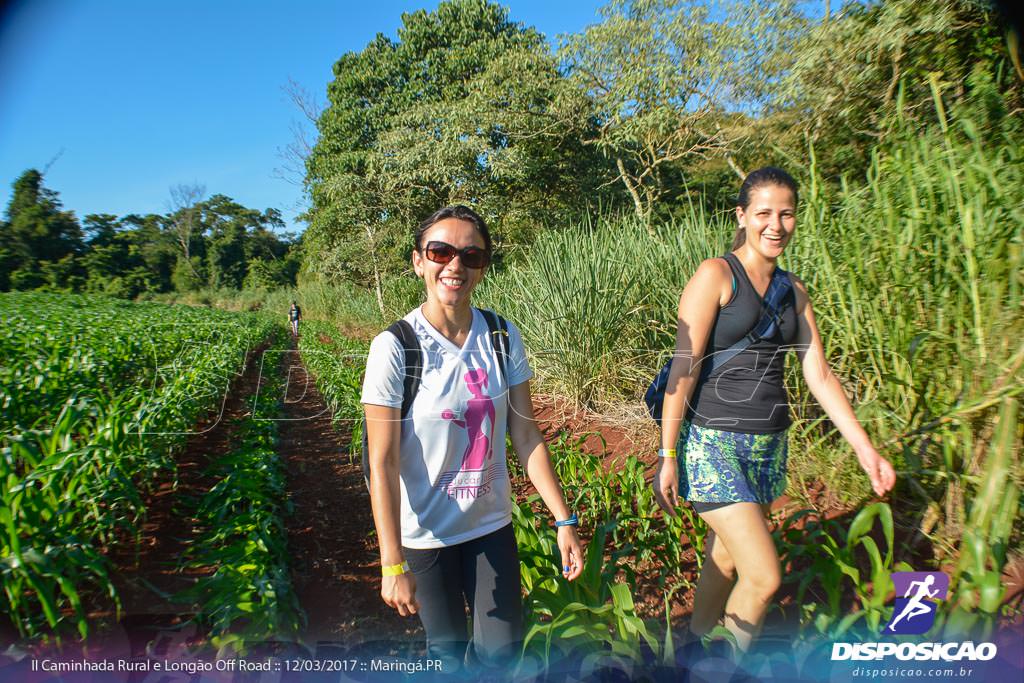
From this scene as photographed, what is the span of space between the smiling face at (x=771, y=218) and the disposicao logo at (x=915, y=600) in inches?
46.2

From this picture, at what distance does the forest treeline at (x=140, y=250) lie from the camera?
35906mm

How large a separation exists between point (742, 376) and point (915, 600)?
0.93 m

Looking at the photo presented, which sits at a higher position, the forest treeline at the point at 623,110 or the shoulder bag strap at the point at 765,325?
the forest treeline at the point at 623,110

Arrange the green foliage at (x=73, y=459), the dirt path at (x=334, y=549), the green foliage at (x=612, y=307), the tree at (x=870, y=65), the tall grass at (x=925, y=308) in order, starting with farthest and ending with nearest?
1. the tree at (x=870, y=65)
2. the green foliage at (x=612, y=307)
3. the dirt path at (x=334, y=549)
4. the tall grass at (x=925, y=308)
5. the green foliage at (x=73, y=459)

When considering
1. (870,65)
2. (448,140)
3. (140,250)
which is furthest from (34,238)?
(870,65)

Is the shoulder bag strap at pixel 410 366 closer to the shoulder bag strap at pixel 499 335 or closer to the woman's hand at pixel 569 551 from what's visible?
the shoulder bag strap at pixel 499 335

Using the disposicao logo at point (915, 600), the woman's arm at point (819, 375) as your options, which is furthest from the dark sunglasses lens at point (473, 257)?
the disposicao logo at point (915, 600)

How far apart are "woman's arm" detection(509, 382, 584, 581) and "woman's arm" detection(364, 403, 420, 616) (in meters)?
0.42

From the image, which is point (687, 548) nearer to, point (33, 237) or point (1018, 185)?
point (1018, 185)

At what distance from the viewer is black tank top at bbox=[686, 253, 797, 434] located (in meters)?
1.64

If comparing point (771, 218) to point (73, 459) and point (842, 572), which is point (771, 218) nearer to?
point (842, 572)

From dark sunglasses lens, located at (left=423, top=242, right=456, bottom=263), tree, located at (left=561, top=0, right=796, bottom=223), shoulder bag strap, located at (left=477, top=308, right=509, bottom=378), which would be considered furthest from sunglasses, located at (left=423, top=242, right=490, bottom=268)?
tree, located at (left=561, top=0, right=796, bottom=223)

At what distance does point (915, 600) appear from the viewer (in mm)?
1704

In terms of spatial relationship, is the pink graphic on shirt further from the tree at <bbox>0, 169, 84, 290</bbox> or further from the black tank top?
the tree at <bbox>0, 169, 84, 290</bbox>
